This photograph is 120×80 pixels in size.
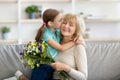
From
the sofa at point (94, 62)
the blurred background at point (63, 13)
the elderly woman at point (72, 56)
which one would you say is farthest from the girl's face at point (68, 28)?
the blurred background at point (63, 13)

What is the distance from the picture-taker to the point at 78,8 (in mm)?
5070

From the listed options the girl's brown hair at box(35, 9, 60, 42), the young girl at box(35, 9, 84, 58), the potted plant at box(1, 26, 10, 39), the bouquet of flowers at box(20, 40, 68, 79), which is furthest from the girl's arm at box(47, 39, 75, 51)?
the potted plant at box(1, 26, 10, 39)

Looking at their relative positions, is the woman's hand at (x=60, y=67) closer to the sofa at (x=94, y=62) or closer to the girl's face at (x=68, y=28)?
the girl's face at (x=68, y=28)

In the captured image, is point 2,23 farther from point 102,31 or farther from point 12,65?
point 12,65

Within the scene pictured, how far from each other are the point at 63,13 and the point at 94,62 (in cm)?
244

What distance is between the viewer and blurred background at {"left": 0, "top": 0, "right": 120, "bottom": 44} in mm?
4871

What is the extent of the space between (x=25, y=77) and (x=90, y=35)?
2.76 metres

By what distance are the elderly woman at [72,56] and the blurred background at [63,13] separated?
248 centimetres

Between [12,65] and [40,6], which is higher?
[40,6]

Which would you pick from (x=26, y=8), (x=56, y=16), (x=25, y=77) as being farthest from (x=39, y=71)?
(x=26, y=8)

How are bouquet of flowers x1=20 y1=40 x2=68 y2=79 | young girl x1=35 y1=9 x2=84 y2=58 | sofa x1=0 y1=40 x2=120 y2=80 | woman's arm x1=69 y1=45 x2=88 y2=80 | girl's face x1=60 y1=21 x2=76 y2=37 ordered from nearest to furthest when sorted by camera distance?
bouquet of flowers x1=20 y1=40 x2=68 y2=79 → woman's arm x1=69 y1=45 x2=88 y2=80 → girl's face x1=60 y1=21 x2=76 y2=37 → young girl x1=35 y1=9 x2=84 y2=58 → sofa x1=0 y1=40 x2=120 y2=80

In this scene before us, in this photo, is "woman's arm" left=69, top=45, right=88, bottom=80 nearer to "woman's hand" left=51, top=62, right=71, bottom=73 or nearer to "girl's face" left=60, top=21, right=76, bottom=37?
"woman's hand" left=51, top=62, right=71, bottom=73

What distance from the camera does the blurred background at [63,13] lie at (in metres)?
4.87

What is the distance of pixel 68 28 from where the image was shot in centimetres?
238
